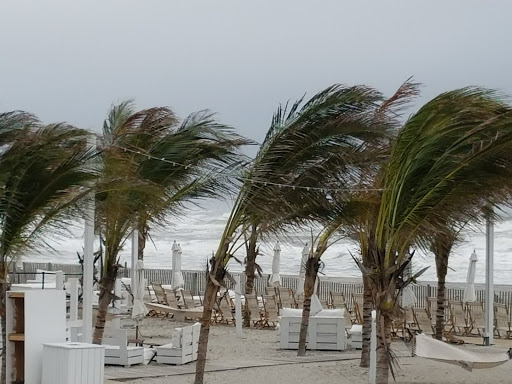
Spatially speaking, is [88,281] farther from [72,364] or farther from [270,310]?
[270,310]

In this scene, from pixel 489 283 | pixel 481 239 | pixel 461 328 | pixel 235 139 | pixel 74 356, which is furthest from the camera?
pixel 481 239

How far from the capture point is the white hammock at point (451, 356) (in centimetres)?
1191

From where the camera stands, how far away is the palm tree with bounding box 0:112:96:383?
9.87m

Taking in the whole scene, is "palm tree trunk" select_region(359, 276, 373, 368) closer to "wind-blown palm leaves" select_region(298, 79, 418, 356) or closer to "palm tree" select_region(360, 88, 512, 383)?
"wind-blown palm leaves" select_region(298, 79, 418, 356)

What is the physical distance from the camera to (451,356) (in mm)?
11961

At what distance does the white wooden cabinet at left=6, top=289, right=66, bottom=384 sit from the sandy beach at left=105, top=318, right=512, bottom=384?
1581 millimetres

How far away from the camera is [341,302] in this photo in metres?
21.3

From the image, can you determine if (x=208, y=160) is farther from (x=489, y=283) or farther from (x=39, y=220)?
(x=489, y=283)

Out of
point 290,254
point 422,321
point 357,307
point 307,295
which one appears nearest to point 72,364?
point 307,295

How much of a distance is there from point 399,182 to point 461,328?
10830mm

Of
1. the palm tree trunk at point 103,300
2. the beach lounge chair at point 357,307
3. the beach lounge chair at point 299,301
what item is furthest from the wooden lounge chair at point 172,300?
the palm tree trunk at point 103,300

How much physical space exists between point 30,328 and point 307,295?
7.13 meters

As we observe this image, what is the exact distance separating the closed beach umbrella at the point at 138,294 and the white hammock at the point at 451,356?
6.53m

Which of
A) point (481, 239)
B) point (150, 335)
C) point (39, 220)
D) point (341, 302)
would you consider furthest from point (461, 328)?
point (481, 239)
